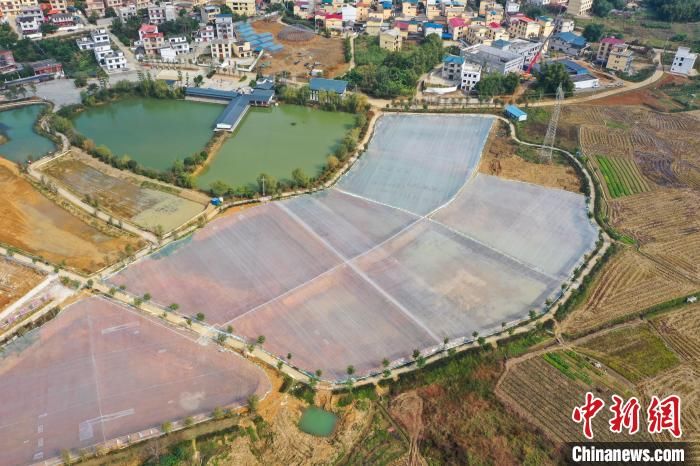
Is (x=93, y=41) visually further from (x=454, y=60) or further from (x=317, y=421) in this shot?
(x=317, y=421)

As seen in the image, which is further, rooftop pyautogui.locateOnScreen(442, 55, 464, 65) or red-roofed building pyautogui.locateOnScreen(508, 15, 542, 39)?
red-roofed building pyautogui.locateOnScreen(508, 15, 542, 39)

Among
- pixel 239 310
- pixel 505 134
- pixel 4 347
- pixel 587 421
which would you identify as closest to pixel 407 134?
pixel 505 134

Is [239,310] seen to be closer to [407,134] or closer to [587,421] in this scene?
[587,421]

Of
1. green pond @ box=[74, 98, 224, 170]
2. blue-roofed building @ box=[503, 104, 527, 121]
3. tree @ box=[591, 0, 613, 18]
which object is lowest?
green pond @ box=[74, 98, 224, 170]

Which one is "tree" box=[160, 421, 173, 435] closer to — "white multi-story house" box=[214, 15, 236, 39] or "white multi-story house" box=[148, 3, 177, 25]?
"white multi-story house" box=[214, 15, 236, 39]

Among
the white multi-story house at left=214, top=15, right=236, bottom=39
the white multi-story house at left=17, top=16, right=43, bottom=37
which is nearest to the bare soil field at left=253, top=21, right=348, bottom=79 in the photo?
the white multi-story house at left=214, top=15, right=236, bottom=39

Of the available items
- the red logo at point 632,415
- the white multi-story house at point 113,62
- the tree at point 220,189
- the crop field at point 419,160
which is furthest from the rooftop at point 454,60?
the red logo at point 632,415

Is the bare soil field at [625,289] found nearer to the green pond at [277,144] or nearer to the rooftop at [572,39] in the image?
the green pond at [277,144]

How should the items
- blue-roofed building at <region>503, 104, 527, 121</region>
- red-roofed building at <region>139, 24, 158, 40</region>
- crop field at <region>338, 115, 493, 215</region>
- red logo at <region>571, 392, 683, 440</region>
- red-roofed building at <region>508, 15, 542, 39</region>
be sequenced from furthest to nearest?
red-roofed building at <region>508, 15, 542, 39</region> → red-roofed building at <region>139, 24, 158, 40</region> → blue-roofed building at <region>503, 104, 527, 121</region> → crop field at <region>338, 115, 493, 215</region> → red logo at <region>571, 392, 683, 440</region>
